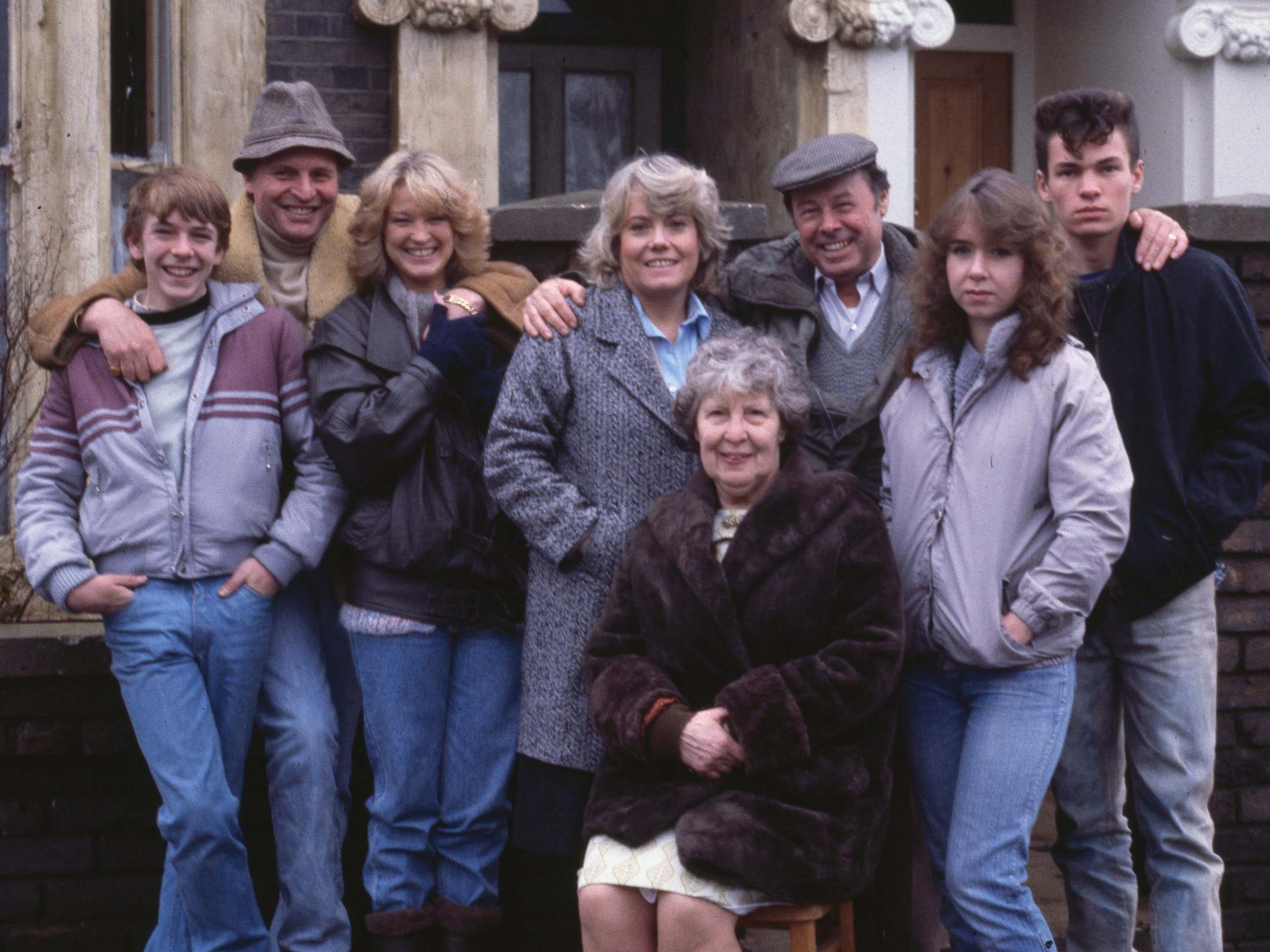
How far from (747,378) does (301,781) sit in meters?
1.43

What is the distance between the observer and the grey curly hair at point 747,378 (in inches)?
146

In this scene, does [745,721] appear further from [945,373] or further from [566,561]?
[945,373]

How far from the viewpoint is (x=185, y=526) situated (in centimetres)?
391

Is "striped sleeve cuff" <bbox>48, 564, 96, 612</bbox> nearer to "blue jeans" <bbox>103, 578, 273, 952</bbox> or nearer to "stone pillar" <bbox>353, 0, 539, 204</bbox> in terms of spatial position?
"blue jeans" <bbox>103, 578, 273, 952</bbox>

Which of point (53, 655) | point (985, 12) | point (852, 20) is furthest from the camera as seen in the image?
point (985, 12)

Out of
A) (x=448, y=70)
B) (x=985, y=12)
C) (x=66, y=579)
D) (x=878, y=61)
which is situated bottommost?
(x=66, y=579)

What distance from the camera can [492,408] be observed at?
4133 mm

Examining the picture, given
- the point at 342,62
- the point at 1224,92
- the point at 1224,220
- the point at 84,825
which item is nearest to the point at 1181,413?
the point at 1224,220

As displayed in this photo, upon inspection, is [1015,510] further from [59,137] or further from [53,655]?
[59,137]

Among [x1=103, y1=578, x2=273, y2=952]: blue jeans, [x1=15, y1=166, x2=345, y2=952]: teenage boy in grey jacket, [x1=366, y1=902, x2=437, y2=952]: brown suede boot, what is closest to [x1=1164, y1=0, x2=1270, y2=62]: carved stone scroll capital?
[x1=15, y1=166, x2=345, y2=952]: teenage boy in grey jacket

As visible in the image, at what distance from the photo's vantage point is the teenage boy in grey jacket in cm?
389

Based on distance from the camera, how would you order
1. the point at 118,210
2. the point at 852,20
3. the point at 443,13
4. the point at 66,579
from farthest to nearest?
the point at 852,20
the point at 443,13
the point at 118,210
the point at 66,579

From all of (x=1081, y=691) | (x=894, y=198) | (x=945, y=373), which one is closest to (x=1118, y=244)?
(x=945, y=373)

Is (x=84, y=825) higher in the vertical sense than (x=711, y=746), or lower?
lower
